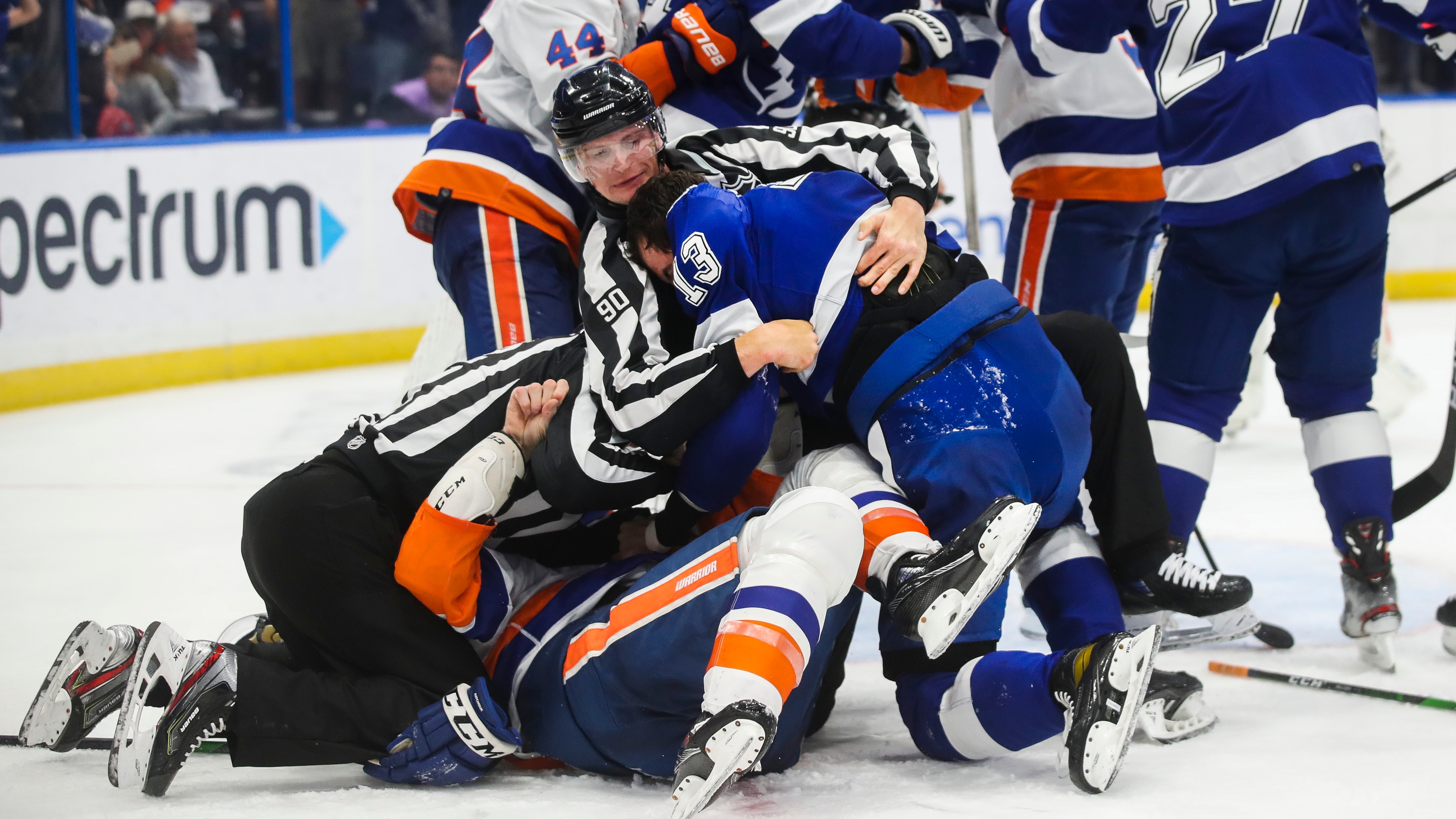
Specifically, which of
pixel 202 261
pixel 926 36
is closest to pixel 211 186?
pixel 202 261

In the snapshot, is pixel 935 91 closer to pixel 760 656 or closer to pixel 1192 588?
pixel 1192 588

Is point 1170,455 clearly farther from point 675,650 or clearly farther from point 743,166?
point 675,650

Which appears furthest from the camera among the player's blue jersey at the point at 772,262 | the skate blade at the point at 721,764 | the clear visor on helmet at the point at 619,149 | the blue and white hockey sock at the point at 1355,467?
the blue and white hockey sock at the point at 1355,467

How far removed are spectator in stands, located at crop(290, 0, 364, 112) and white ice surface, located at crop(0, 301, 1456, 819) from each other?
5.73 ft

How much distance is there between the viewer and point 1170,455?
2621 mm

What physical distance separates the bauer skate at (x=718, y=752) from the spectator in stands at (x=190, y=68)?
5.06 meters

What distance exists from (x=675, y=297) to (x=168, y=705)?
91cm

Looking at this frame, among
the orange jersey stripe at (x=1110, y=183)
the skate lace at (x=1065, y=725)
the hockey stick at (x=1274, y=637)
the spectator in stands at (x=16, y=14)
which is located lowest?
the hockey stick at (x=1274, y=637)

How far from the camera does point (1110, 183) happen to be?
3197mm

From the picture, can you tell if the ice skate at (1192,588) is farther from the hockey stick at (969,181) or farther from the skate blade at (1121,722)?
the hockey stick at (969,181)

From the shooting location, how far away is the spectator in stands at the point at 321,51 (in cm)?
628

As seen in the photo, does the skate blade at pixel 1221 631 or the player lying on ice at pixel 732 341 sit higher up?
the player lying on ice at pixel 732 341

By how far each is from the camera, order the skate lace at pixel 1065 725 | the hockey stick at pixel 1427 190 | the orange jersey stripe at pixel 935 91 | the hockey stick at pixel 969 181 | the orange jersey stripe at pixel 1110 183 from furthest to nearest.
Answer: the hockey stick at pixel 969 181
the orange jersey stripe at pixel 935 91
the orange jersey stripe at pixel 1110 183
the hockey stick at pixel 1427 190
the skate lace at pixel 1065 725

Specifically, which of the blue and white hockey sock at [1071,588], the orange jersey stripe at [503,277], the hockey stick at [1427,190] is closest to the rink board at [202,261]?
the hockey stick at [1427,190]
